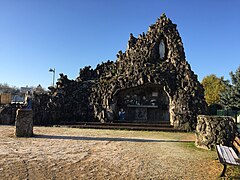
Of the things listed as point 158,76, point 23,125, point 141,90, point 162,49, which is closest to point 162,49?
point 162,49

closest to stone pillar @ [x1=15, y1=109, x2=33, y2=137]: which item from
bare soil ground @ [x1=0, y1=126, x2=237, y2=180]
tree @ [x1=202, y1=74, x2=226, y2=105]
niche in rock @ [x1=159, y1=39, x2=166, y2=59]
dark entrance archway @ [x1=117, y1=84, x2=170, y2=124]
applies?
bare soil ground @ [x1=0, y1=126, x2=237, y2=180]

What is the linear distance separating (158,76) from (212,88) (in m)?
32.2

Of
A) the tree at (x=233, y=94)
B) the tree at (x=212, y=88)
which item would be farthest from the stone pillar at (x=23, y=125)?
the tree at (x=212, y=88)

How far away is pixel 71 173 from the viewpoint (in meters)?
5.25

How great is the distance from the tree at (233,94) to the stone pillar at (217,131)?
20.5 meters

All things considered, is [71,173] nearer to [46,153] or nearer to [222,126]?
[46,153]

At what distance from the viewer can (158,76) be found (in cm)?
1656

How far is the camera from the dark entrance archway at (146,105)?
2022cm

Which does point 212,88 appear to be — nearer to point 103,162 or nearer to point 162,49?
point 162,49

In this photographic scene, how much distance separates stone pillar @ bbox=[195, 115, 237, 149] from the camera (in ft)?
26.5

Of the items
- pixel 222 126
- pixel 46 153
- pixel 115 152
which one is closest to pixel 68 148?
pixel 46 153

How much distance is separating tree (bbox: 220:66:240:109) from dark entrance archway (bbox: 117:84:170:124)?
1139cm

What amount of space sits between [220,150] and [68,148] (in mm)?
5127

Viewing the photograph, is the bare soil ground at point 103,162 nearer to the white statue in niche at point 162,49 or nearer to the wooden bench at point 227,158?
the wooden bench at point 227,158
